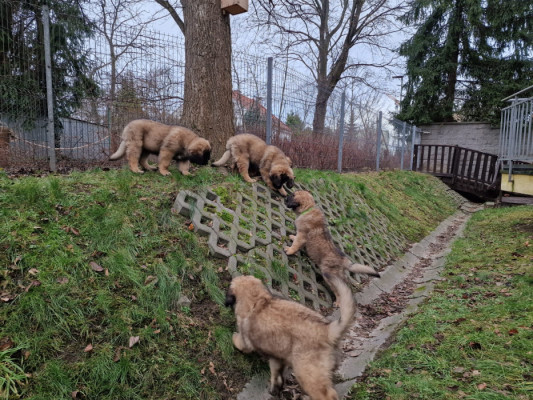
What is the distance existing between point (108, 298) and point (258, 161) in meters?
4.07

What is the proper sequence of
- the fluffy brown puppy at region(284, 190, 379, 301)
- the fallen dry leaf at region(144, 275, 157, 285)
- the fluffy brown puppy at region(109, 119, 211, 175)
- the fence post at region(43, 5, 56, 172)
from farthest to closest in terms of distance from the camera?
the fence post at region(43, 5, 56, 172), the fluffy brown puppy at region(109, 119, 211, 175), the fluffy brown puppy at region(284, 190, 379, 301), the fallen dry leaf at region(144, 275, 157, 285)

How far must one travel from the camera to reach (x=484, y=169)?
18344 mm

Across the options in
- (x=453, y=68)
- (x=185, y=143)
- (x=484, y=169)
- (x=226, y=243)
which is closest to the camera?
(x=226, y=243)

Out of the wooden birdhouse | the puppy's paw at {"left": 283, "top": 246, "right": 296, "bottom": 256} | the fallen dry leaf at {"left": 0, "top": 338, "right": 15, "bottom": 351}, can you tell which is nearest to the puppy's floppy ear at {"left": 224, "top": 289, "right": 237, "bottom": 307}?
the puppy's paw at {"left": 283, "top": 246, "right": 296, "bottom": 256}

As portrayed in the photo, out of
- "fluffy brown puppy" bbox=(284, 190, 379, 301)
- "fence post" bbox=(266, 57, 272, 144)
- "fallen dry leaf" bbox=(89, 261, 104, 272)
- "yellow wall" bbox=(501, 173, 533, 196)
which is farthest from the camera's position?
"yellow wall" bbox=(501, 173, 533, 196)

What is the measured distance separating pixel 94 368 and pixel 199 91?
537 cm

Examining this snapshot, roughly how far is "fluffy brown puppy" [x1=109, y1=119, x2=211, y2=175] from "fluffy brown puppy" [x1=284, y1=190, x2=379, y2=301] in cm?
196

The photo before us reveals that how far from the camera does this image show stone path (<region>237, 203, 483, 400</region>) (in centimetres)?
353

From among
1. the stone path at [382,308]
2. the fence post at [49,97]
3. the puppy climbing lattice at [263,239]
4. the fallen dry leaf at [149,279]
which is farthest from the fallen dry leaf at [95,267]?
the fence post at [49,97]

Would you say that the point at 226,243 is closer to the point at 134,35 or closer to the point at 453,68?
the point at 134,35

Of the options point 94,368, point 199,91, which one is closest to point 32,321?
point 94,368

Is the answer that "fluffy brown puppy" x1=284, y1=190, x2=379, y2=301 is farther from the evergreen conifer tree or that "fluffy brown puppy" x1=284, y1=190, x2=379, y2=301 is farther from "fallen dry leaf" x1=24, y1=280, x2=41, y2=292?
the evergreen conifer tree

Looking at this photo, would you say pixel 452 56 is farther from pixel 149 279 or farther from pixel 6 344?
pixel 6 344

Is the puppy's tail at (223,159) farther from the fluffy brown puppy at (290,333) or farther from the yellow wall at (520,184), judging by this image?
the yellow wall at (520,184)
